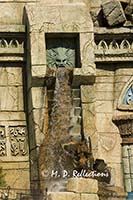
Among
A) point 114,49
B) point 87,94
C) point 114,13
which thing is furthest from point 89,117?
point 114,13

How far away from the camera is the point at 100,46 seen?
18656 millimetres

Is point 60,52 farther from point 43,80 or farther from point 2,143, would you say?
point 2,143

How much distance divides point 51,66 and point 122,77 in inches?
71.5

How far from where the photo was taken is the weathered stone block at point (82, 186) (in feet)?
46.3

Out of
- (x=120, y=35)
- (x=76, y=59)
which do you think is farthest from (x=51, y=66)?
(x=120, y=35)

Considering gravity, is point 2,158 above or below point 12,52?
below

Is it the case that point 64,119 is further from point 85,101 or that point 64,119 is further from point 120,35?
point 120,35

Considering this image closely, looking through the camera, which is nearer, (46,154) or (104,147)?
(46,154)

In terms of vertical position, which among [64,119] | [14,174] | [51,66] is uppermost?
[51,66]

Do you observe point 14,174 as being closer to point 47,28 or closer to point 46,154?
point 46,154

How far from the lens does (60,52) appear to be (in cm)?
1802

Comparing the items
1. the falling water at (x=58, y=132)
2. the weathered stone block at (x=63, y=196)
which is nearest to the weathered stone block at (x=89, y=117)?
the falling water at (x=58, y=132)

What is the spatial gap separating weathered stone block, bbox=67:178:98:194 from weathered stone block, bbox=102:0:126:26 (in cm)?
530

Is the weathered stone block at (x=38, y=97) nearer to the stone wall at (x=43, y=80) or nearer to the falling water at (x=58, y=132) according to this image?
the stone wall at (x=43, y=80)
